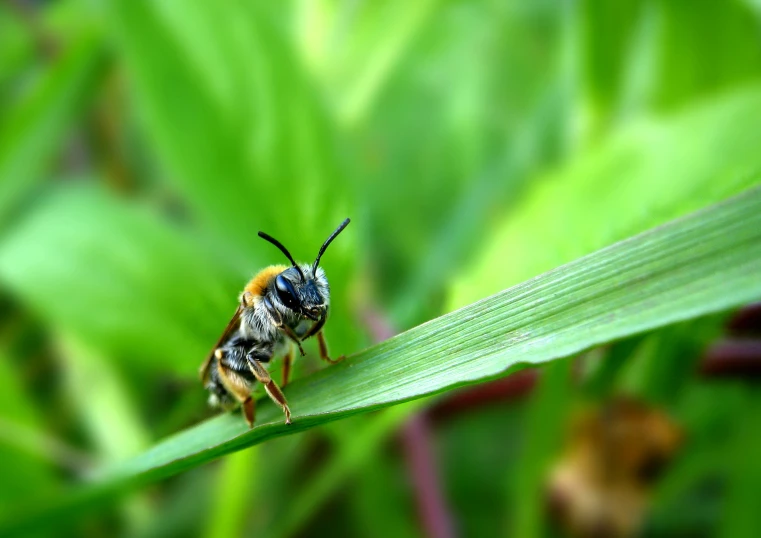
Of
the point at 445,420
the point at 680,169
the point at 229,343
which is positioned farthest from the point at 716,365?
the point at 229,343

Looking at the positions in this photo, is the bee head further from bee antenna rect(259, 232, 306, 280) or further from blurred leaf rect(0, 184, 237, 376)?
blurred leaf rect(0, 184, 237, 376)

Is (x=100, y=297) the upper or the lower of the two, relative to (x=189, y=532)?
upper

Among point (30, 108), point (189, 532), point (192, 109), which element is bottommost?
point (189, 532)

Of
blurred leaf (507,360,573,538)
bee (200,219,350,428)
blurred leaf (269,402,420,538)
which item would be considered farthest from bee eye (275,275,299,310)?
blurred leaf (507,360,573,538)

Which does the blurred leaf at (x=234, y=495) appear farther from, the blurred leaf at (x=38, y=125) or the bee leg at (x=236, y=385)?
the blurred leaf at (x=38, y=125)

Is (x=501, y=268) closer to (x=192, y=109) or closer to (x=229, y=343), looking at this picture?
(x=229, y=343)

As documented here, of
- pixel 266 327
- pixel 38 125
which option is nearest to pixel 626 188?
pixel 266 327

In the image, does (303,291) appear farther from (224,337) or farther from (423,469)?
(423,469)
